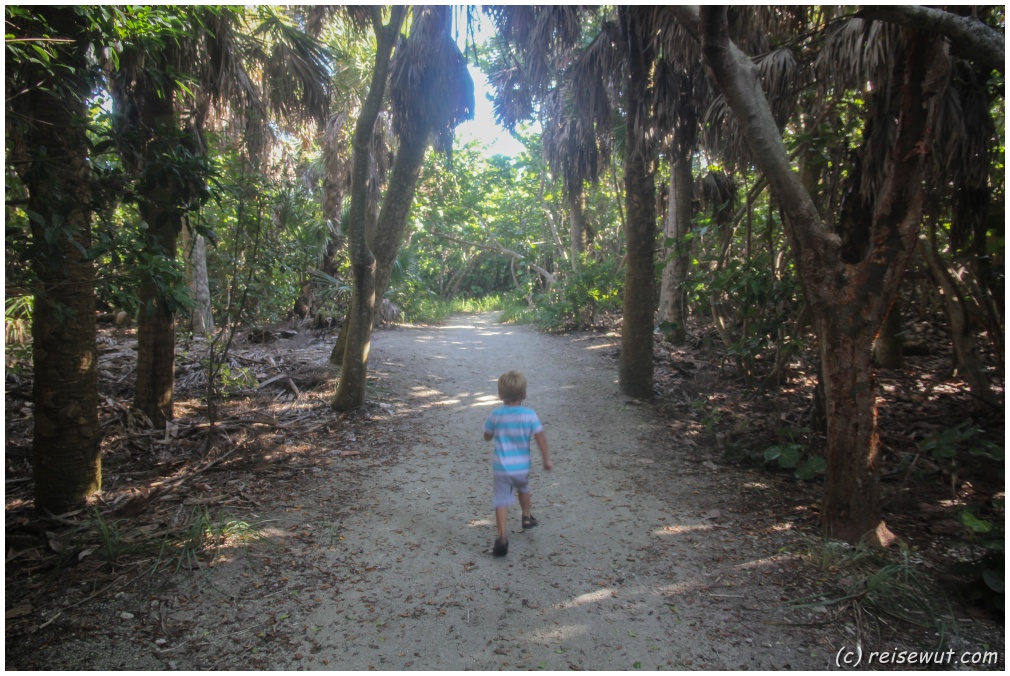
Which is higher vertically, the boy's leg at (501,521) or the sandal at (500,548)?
the boy's leg at (501,521)

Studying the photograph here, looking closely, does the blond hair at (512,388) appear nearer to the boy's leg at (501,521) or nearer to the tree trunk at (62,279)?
the boy's leg at (501,521)

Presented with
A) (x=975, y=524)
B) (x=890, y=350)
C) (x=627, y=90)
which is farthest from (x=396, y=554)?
(x=890, y=350)

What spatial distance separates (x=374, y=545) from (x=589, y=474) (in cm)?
239

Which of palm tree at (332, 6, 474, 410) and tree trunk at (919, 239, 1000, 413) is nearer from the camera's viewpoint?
tree trunk at (919, 239, 1000, 413)

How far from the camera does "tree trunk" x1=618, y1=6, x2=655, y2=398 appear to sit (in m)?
7.20

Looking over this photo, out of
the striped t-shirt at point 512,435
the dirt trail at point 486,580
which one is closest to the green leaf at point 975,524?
the dirt trail at point 486,580

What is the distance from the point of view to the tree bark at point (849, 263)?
3602 millimetres

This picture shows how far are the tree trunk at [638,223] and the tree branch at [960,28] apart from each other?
416 cm

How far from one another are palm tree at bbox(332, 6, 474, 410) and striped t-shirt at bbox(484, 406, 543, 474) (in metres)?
3.60

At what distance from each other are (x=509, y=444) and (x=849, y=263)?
267cm

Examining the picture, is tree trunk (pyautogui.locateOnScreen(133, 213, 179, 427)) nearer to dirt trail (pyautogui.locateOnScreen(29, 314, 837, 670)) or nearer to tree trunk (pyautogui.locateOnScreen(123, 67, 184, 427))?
tree trunk (pyautogui.locateOnScreen(123, 67, 184, 427))

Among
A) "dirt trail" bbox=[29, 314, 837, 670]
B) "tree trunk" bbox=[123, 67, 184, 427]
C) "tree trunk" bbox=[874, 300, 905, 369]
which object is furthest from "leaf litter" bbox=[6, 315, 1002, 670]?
"tree trunk" bbox=[874, 300, 905, 369]

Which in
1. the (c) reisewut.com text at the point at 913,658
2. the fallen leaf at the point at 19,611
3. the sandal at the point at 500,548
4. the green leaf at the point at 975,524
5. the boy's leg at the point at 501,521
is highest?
the green leaf at the point at 975,524

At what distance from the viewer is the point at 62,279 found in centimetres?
362
